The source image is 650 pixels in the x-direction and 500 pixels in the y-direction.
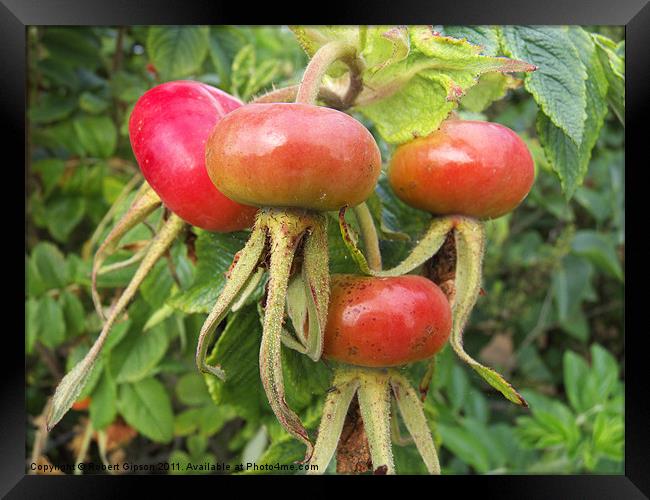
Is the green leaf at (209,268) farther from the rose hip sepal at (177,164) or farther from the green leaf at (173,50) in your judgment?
the green leaf at (173,50)

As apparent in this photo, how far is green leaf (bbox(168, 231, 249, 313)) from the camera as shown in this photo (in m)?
1.00

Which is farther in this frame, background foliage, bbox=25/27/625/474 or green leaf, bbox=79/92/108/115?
green leaf, bbox=79/92/108/115

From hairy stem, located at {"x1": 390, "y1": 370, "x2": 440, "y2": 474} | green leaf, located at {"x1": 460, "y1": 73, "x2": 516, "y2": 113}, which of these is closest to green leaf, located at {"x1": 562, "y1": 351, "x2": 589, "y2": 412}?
green leaf, located at {"x1": 460, "y1": 73, "x2": 516, "y2": 113}

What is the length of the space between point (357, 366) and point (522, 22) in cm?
53

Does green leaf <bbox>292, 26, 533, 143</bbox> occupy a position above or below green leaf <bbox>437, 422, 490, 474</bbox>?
above

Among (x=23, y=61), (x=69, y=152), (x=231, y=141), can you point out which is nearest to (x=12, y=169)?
(x=23, y=61)

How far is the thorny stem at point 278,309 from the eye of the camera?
628 millimetres

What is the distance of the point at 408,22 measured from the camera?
0.85 metres

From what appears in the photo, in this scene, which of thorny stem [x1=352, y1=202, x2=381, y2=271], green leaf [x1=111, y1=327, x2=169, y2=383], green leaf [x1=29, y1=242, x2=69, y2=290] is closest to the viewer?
thorny stem [x1=352, y1=202, x2=381, y2=271]

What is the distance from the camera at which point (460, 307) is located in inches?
33.0

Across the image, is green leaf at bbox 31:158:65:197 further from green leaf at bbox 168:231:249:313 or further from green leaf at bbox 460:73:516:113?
green leaf at bbox 460:73:516:113

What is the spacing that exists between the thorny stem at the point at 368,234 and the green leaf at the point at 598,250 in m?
1.80

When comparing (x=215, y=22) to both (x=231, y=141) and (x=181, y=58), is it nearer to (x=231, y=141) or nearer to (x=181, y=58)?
(x=231, y=141)

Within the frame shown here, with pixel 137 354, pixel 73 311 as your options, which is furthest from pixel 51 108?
pixel 137 354
